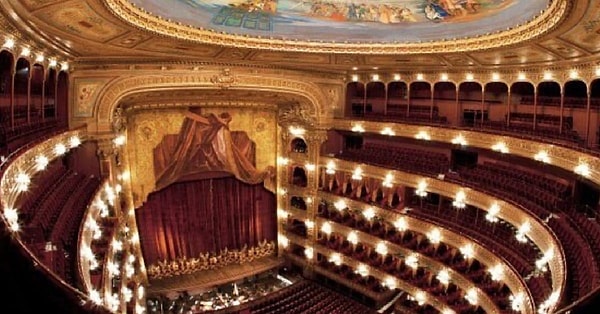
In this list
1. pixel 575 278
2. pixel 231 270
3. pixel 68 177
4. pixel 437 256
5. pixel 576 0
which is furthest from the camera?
pixel 231 270

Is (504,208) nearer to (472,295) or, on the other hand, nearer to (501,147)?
(501,147)

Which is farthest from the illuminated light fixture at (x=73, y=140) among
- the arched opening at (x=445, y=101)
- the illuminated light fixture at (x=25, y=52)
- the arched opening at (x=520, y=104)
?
the arched opening at (x=520, y=104)

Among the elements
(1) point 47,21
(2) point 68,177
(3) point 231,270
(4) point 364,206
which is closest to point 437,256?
(4) point 364,206

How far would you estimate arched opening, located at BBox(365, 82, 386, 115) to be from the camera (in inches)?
701

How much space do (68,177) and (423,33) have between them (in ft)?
29.0

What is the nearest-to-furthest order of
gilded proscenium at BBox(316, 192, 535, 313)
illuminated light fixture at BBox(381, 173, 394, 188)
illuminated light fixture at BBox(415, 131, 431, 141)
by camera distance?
gilded proscenium at BBox(316, 192, 535, 313) < illuminated light fixture at BBox(415, 131, 431, 141) < illuminated light fixture at BBox(381, 173, 394, 188)

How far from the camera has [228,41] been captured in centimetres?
1030

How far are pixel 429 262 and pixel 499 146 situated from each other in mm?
4062

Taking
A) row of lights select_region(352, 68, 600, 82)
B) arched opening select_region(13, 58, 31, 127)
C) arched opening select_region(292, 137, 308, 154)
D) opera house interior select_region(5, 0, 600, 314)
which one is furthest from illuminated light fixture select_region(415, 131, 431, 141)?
arched opening select_region(13, 58, 31, 127)

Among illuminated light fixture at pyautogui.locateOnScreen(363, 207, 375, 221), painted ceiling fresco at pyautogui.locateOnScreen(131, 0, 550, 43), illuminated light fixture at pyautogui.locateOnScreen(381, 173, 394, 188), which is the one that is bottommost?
illuminated light fixture at pyautogui.locateOnScreen(363, 207, 375, 221)

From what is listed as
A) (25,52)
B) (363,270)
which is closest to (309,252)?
(363,270)

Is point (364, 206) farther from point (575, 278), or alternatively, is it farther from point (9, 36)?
point (9, 36)

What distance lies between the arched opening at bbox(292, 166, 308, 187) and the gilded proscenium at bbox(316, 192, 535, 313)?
3.58 feet

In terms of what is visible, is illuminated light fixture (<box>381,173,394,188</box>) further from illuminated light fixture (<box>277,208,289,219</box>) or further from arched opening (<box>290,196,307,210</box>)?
illuminated light fixture (<box>277,208,289,219</box>)
